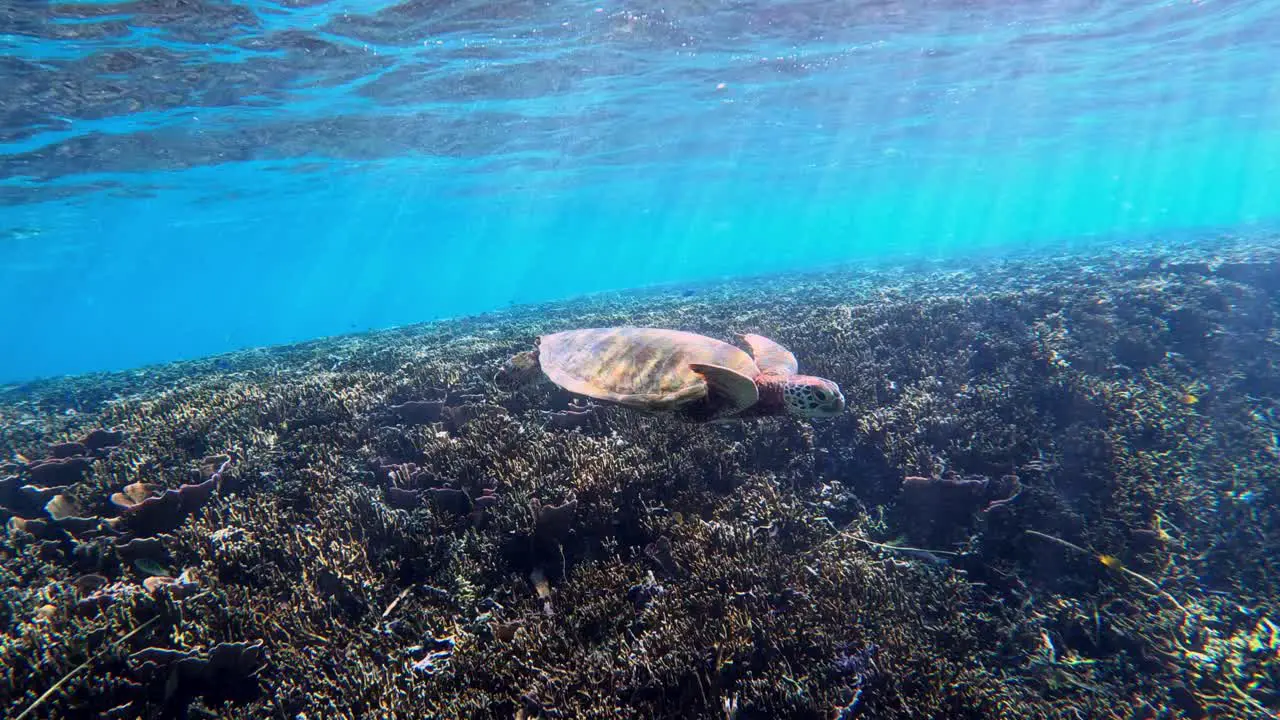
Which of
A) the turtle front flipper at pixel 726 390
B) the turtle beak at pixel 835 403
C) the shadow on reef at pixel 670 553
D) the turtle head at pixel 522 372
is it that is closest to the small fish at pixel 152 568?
the shadow on reef at pixel 670 553

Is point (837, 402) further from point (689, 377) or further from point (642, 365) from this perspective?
point (642, 365)

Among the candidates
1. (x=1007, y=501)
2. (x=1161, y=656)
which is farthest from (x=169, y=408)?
(x=1161, y=656)

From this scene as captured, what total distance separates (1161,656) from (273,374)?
548 inches

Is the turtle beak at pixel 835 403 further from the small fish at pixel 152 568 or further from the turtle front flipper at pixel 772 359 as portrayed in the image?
the small fish at pixel 152 568

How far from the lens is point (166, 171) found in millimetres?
27156

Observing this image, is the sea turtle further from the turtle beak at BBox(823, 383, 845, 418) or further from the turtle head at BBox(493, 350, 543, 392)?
the turtle head at BBox(493, 350, 543, 392)

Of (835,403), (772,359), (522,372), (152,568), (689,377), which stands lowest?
(522,372)

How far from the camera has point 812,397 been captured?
4.36 m

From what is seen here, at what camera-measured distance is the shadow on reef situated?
323 cm

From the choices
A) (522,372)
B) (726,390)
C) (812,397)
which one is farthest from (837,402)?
(522,372)

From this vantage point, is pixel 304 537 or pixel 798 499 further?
pixel 798 499

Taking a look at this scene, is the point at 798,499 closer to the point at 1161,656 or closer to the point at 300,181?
the point at 1161,656

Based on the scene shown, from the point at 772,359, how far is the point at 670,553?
2346mm

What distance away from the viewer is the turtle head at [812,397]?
14.0 ft
